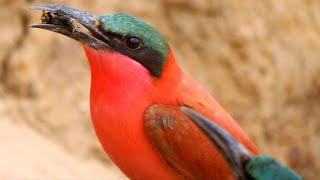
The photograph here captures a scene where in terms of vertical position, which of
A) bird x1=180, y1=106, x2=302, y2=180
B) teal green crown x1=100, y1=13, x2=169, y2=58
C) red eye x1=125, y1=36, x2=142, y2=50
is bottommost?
bird x1=180, y1=106, x2=302, y2=180

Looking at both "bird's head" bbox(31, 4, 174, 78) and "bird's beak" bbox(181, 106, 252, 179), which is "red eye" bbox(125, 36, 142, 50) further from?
"bird's beak" bbox(181, 106, 252, 179)

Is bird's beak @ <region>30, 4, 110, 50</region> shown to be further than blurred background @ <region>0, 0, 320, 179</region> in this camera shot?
No

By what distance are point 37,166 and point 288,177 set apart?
3.09 metres

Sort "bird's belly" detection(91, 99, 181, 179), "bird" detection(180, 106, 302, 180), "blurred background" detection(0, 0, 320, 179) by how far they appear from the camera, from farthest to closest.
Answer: "blurred background" detection(0, 0, 320, 179), "bird's belly" detection(91, 99, 181, 179), "bird" detection(180, 106, 302, 180)

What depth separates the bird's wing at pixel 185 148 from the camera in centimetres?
401

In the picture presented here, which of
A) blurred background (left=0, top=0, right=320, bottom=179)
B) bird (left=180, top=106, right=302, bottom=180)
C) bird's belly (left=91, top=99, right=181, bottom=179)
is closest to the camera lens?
bird (left=180, top=106, right=302, bottom=180)

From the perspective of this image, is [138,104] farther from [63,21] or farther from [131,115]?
[63,21]

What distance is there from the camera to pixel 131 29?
13.1ft

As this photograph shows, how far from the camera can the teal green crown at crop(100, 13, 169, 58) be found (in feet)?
13.1

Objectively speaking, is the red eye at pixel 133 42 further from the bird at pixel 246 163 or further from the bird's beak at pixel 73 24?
the bird at pixel 246 163

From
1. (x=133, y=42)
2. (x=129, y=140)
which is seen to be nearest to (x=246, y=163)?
(x=129, y=140)

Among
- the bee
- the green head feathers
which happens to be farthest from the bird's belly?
the bee

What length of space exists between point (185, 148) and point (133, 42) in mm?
522

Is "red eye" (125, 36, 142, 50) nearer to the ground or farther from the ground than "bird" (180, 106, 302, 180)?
farther from the ground
